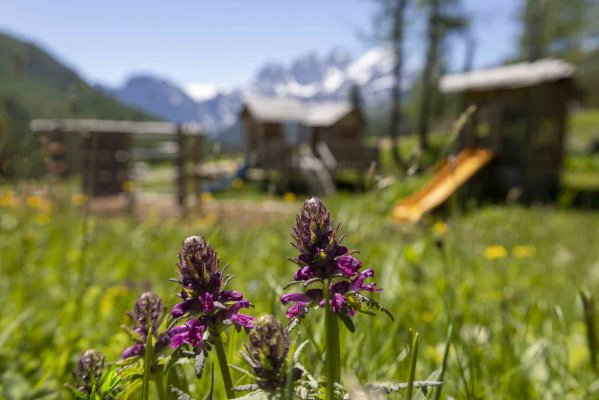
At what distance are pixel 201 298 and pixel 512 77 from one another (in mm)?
15211

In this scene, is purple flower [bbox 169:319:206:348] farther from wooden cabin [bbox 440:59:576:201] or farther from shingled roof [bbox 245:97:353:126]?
shingled roof [bbox 245:97:353:126]

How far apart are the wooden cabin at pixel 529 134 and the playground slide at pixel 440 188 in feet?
1.28

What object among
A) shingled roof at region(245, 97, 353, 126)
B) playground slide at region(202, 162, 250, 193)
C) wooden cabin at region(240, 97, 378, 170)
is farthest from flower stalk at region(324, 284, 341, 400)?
shingled roof at region(245, 97, 353, 126)

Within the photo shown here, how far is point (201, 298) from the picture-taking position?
67cm

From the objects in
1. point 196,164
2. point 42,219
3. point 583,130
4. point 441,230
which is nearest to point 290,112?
point 196,164

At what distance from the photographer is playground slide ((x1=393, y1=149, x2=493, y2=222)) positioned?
11.0 m

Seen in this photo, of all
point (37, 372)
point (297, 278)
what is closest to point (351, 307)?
point (297, 278)

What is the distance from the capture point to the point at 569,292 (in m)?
3.59

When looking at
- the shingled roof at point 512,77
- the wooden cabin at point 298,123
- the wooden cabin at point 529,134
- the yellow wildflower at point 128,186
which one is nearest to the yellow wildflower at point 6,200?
the yellow wildflower at point 128,186

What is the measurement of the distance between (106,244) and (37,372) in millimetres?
3413

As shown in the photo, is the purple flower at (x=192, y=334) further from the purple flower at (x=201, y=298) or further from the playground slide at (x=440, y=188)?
the playground slide at (x=440, y=188)

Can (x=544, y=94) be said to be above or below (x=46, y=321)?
above

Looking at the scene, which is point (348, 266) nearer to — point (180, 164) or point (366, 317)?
point (366, 317)

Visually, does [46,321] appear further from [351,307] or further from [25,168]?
[351,307]
